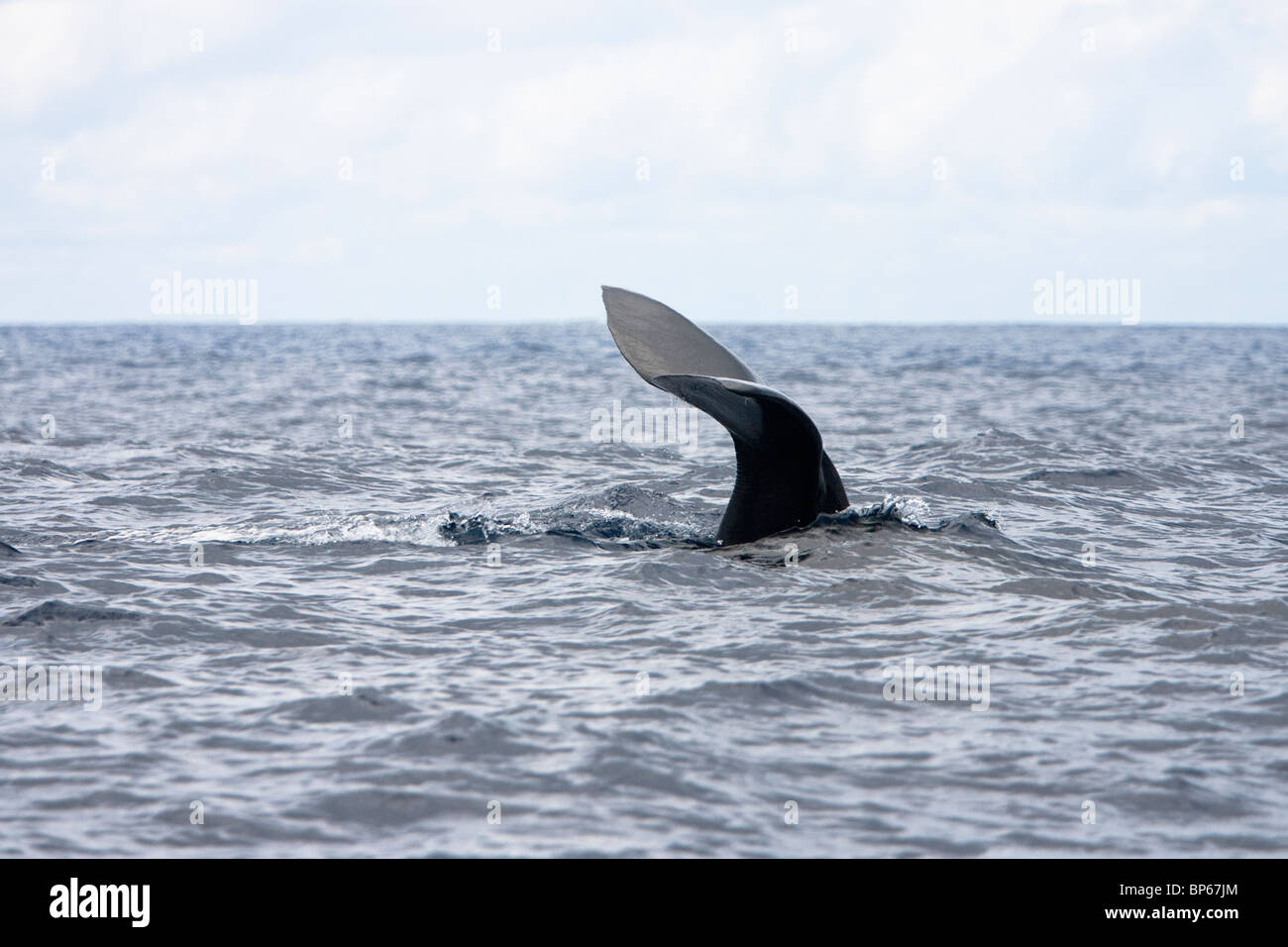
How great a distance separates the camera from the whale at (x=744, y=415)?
9.09 m

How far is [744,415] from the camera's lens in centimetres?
926

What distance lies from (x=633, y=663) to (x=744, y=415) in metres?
2.30

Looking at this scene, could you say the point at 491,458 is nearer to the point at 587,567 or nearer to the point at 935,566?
the point at 587,567

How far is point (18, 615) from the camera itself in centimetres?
873

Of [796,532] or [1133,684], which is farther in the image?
[796,532]

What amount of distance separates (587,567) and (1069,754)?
491 cm

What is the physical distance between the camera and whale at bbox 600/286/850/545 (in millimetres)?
9086

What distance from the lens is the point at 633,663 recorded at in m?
7.71

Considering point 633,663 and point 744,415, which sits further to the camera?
point 744,415

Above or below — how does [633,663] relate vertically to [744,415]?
below

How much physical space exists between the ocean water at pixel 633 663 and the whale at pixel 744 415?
10.8 inches
